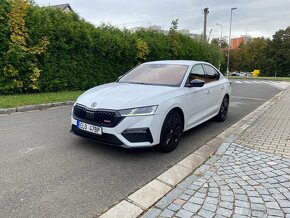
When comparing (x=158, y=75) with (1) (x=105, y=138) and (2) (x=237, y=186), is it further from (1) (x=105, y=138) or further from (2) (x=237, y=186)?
(2) (x=237, y=186)

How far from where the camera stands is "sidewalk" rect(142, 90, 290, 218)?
2.92m

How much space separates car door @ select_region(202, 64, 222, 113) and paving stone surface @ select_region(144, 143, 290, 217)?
2.10 m

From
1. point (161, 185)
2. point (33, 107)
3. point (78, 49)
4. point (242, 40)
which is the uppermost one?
point (242, 40)

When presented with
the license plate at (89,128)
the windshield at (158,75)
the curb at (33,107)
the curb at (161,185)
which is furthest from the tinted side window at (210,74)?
the curb at (33,107)

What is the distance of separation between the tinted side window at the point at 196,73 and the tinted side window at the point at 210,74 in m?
0.30

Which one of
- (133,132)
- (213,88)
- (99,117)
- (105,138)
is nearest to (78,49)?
(213,88)

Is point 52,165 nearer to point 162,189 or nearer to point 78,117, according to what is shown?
point 78,117

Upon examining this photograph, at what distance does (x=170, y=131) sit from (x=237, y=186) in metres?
1.57

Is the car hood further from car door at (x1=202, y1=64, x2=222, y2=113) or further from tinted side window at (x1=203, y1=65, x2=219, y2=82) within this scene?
tinted side window at (x1=203, y1=65, x2=219, y2=82)

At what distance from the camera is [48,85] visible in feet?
36.9

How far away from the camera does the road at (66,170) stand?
9.87 feet

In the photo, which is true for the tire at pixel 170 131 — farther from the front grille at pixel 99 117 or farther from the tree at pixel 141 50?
the tree at pixel 141 50

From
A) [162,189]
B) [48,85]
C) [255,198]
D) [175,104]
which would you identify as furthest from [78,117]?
[48,85]

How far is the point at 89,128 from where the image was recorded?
170 inches
